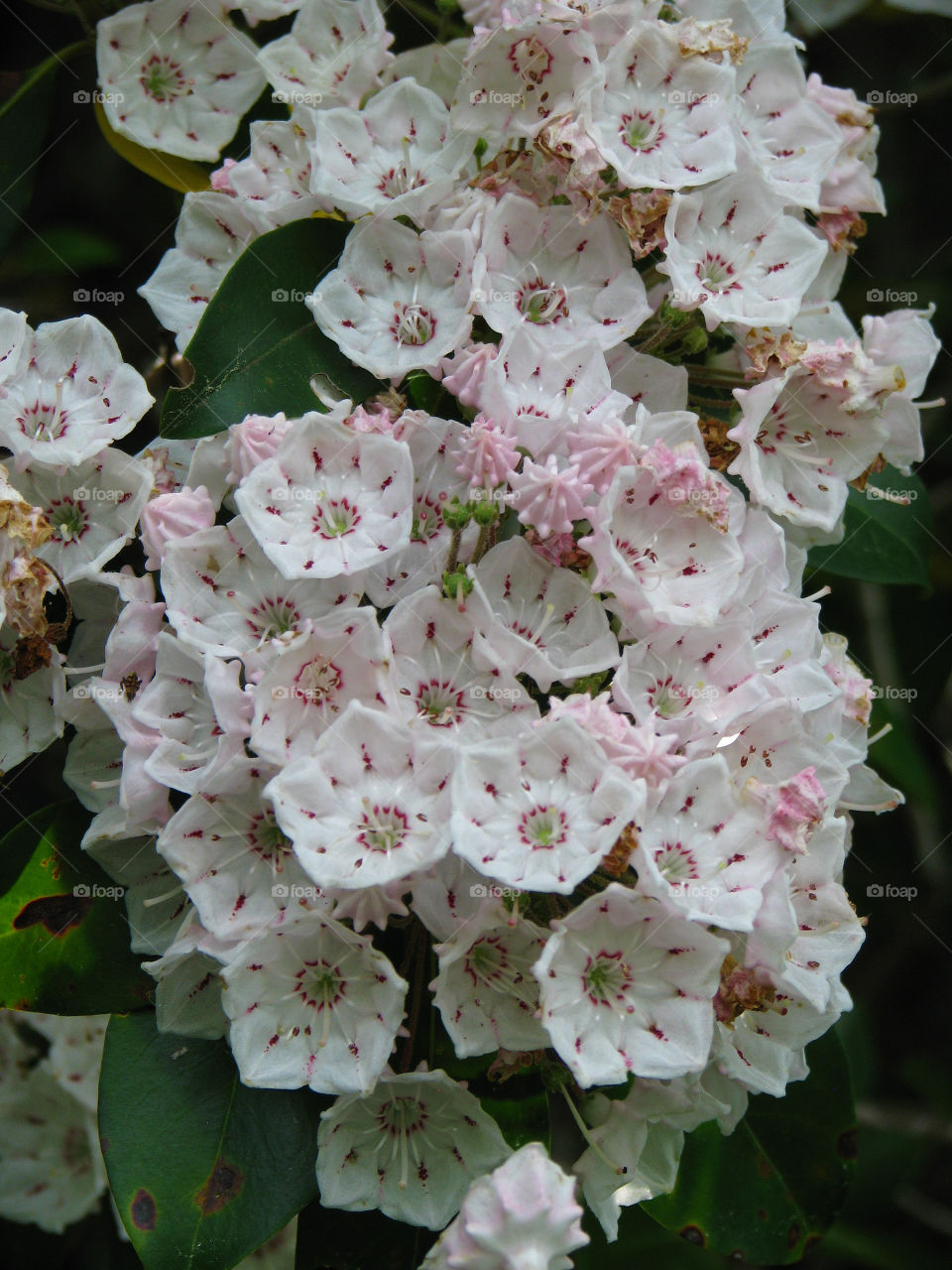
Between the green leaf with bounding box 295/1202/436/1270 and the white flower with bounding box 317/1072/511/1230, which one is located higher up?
the white flower with bounding box 317/1072/511/1230

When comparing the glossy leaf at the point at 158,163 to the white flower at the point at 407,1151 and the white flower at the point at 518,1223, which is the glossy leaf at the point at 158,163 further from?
the white flower at the point at 518,1223

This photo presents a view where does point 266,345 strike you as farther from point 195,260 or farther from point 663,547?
point 663,547

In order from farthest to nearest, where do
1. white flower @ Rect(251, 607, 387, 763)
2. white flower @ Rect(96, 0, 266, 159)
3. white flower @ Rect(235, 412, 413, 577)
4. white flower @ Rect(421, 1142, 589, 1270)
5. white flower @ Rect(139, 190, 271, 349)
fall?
white flower @ Rect(96, 0, 266, 159) < white flower @ Rect(139, 190, 271, 349) < white flower @ Rect(235, 412, 413, 577) < white flower @ Rect(251, 607, 387, 763) < white flower @ Rect(421, 1142, 589, 1270)

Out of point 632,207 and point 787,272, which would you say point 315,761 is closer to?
point 632,207

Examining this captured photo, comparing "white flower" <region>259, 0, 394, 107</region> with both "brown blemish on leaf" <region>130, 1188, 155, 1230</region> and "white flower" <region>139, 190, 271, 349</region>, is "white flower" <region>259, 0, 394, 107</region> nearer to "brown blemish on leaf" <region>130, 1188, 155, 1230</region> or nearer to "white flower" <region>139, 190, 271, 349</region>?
"white flower" <region>139, 190, 271, 349</region>

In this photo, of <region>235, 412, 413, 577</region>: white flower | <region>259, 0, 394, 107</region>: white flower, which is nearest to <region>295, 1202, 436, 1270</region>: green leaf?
<region>235, 412, 413, 577</region>: white flower

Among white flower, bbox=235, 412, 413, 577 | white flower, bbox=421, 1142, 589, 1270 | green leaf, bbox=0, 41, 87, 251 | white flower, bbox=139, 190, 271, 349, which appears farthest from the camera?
green leaf, bbox=0, 41, 87, 251

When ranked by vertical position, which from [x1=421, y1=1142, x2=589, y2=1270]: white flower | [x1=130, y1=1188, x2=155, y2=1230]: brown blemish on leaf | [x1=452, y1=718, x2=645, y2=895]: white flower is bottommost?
[x1=130, y1=1188, x2=155, y2=1230]: brown blemish on leaf

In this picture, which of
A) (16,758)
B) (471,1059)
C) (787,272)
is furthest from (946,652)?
(16,758)
